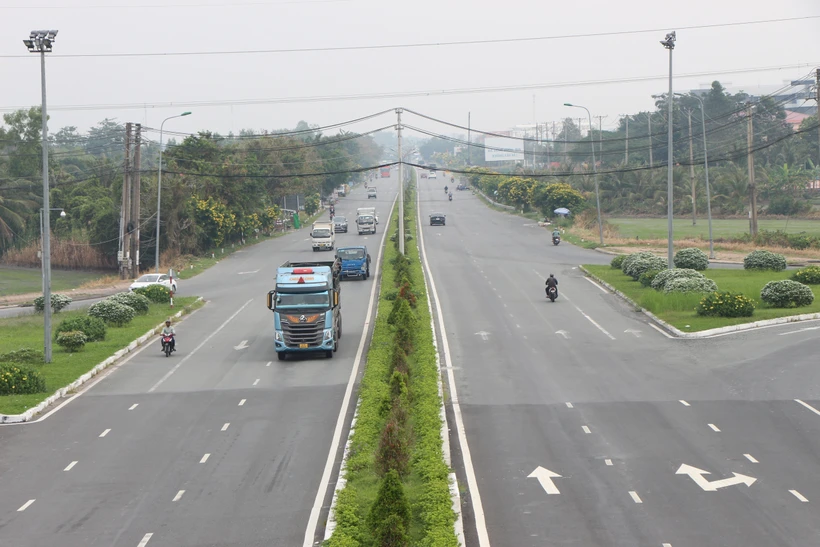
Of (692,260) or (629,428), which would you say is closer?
(629,428)

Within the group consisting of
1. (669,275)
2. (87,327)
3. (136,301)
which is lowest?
(87,327)

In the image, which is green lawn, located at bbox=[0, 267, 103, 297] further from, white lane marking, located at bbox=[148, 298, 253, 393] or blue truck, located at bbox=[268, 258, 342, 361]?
blue truck, located at bbox=[268, 258, 342, 361]

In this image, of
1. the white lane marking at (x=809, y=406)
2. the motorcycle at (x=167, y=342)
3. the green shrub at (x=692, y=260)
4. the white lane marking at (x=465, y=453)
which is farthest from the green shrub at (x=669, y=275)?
the motorcycle at (x=167, y=342)

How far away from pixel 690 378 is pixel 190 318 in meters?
24.2

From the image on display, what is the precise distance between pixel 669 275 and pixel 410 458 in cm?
2768

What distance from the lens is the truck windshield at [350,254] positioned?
53594 mm

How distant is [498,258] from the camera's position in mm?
63344

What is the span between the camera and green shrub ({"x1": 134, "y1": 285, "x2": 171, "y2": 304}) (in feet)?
153

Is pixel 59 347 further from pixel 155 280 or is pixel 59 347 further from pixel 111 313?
pixel 155 280

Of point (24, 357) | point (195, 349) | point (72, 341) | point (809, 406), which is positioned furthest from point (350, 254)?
point (809, 406)

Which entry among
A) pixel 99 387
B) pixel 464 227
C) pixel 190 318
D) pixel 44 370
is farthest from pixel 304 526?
pixel 464 227

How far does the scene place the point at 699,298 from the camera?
39.0 m

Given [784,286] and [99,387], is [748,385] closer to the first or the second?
[784,286]

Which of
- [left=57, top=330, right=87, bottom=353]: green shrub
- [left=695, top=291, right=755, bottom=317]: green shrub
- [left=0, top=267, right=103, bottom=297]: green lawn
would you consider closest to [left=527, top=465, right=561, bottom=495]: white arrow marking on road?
[left=695, top=291, right=755, bottom=317]: green shrub
